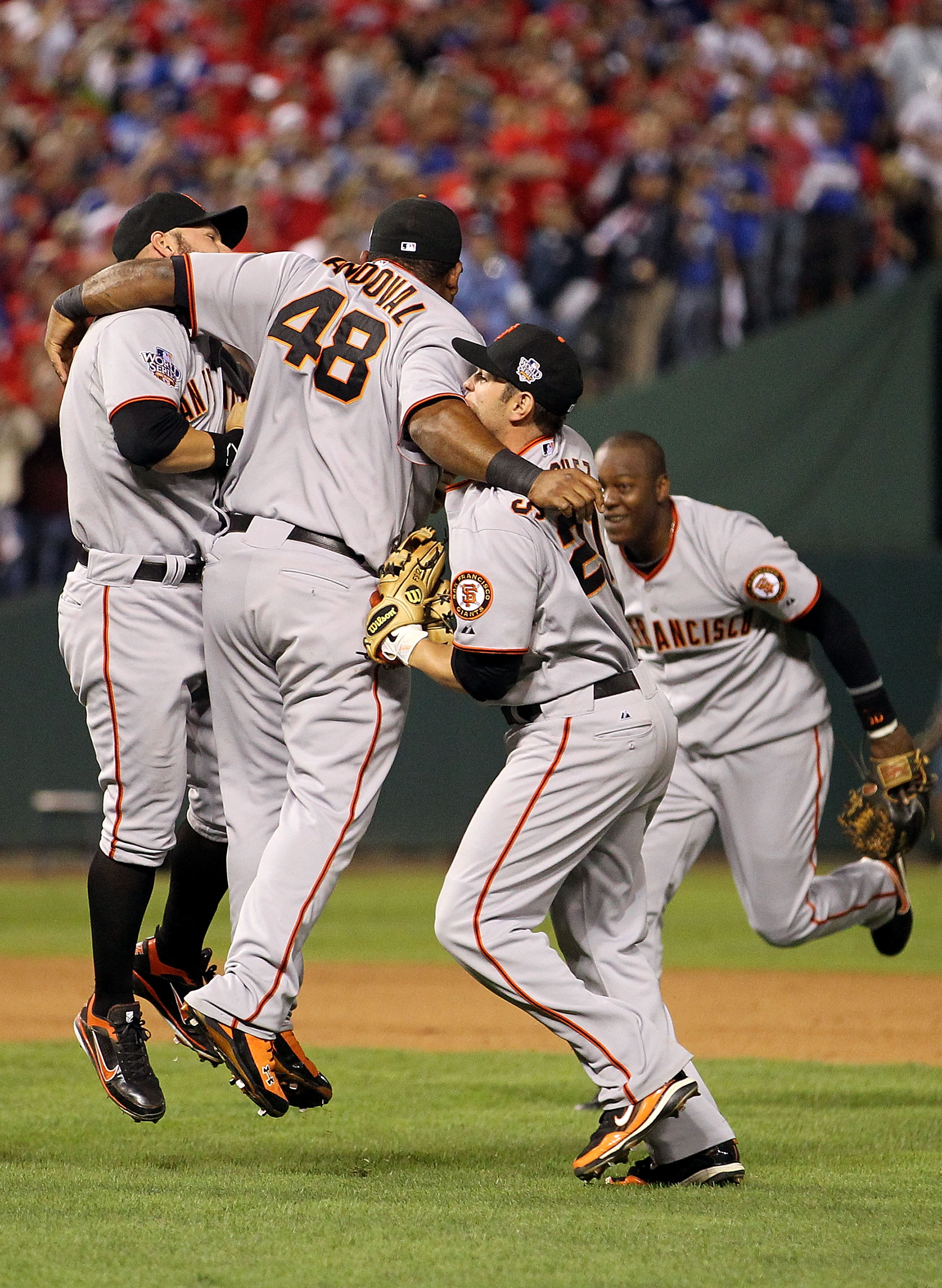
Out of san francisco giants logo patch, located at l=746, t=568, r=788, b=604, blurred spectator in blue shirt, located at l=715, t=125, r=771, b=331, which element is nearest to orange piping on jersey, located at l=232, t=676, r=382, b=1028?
san francisco giants logo patch, located at l=746, t=568, r=788, b=604

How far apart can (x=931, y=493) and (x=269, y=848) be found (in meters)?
8.79

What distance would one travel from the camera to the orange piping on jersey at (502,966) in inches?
147

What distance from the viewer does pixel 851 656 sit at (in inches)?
198

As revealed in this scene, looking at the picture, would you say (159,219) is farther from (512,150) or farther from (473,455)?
(512,150)

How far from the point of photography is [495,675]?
366 centimetres

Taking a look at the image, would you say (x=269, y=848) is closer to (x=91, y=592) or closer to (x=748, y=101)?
(x=91, y=592)

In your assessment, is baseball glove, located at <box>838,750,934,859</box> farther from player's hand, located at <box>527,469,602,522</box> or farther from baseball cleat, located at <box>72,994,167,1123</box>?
baseball cleat, located at <box>72,994,167,1123</box>

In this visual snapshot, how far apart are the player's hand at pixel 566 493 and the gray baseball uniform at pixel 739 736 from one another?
1.52 m

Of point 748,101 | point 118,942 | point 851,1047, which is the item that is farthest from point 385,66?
point 118,942

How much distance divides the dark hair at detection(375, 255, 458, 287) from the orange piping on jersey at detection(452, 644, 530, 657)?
1.02 meters

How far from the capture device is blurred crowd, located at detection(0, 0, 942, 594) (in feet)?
36.6

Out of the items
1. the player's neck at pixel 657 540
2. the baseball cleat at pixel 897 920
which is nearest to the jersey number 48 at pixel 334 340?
the player's neck at pixel 657 540

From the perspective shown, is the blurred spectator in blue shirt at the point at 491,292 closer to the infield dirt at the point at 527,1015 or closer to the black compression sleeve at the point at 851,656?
the infield dirt at the point at 527,1015

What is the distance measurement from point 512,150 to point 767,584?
794 centimetres
